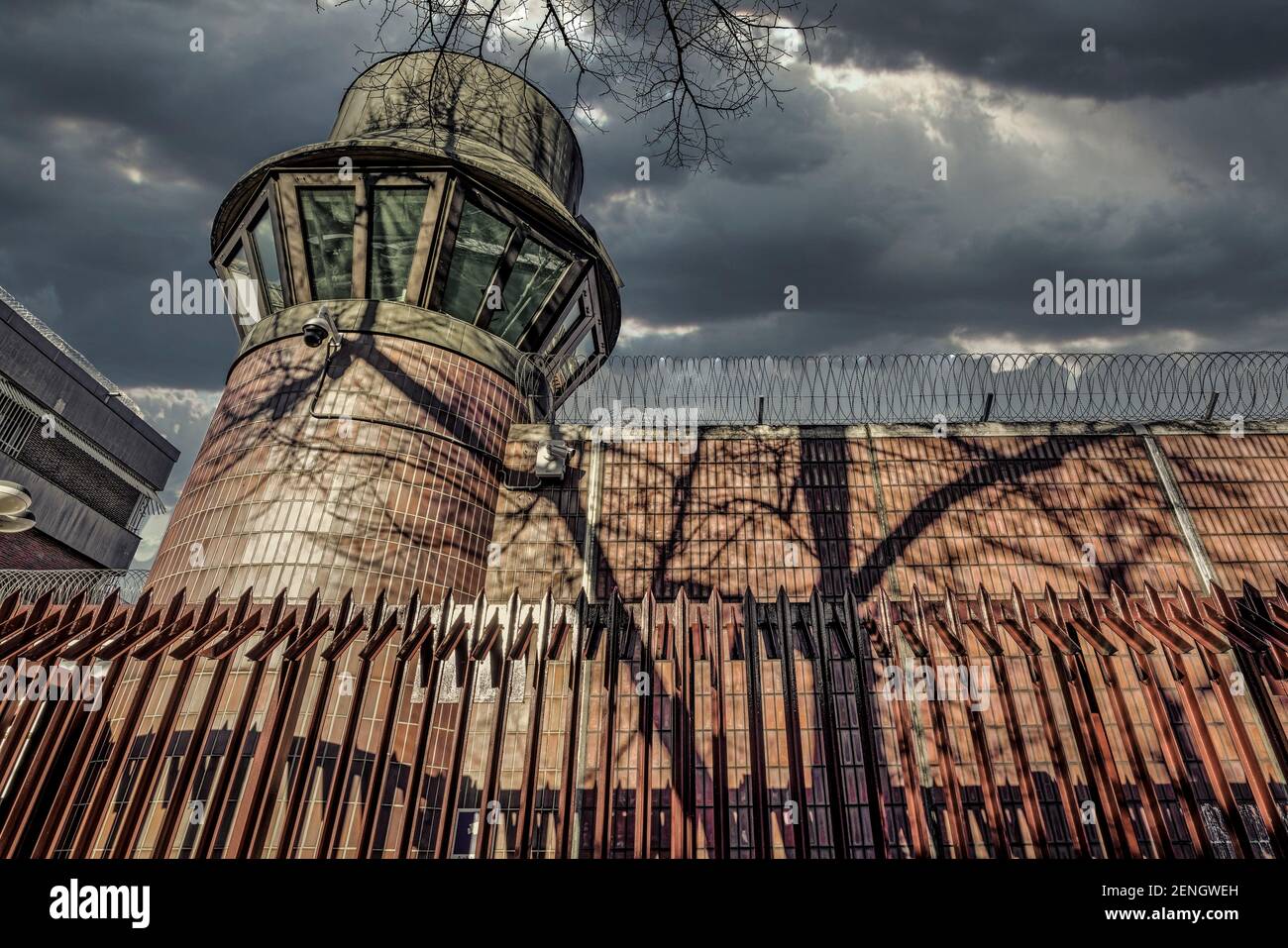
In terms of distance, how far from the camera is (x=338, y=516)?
9891 millimetres

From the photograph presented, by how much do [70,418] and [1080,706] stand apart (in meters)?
38.0

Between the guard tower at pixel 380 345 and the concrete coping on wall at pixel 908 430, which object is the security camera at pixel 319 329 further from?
the concrete coping on wall at pixel 908 430

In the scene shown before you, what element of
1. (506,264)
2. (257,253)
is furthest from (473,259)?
(257,253)

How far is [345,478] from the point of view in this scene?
1020cm

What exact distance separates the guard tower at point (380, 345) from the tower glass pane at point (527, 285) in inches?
1.6

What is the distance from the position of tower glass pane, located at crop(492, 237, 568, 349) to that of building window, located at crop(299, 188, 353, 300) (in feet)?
10.2

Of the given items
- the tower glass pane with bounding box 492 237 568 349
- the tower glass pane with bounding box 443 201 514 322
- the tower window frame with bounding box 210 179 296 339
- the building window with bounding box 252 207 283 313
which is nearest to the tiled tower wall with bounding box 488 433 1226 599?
the tower glass pane with bounding box 492 237 568 349

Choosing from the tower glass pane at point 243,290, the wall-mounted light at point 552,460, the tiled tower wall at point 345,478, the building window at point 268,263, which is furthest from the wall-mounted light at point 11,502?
the wall-mounted light at point 552,460

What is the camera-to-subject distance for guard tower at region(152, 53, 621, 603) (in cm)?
994

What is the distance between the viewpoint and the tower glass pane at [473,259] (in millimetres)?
12109

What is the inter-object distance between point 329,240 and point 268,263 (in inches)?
73.7

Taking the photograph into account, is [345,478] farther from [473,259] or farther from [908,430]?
[908,430]
